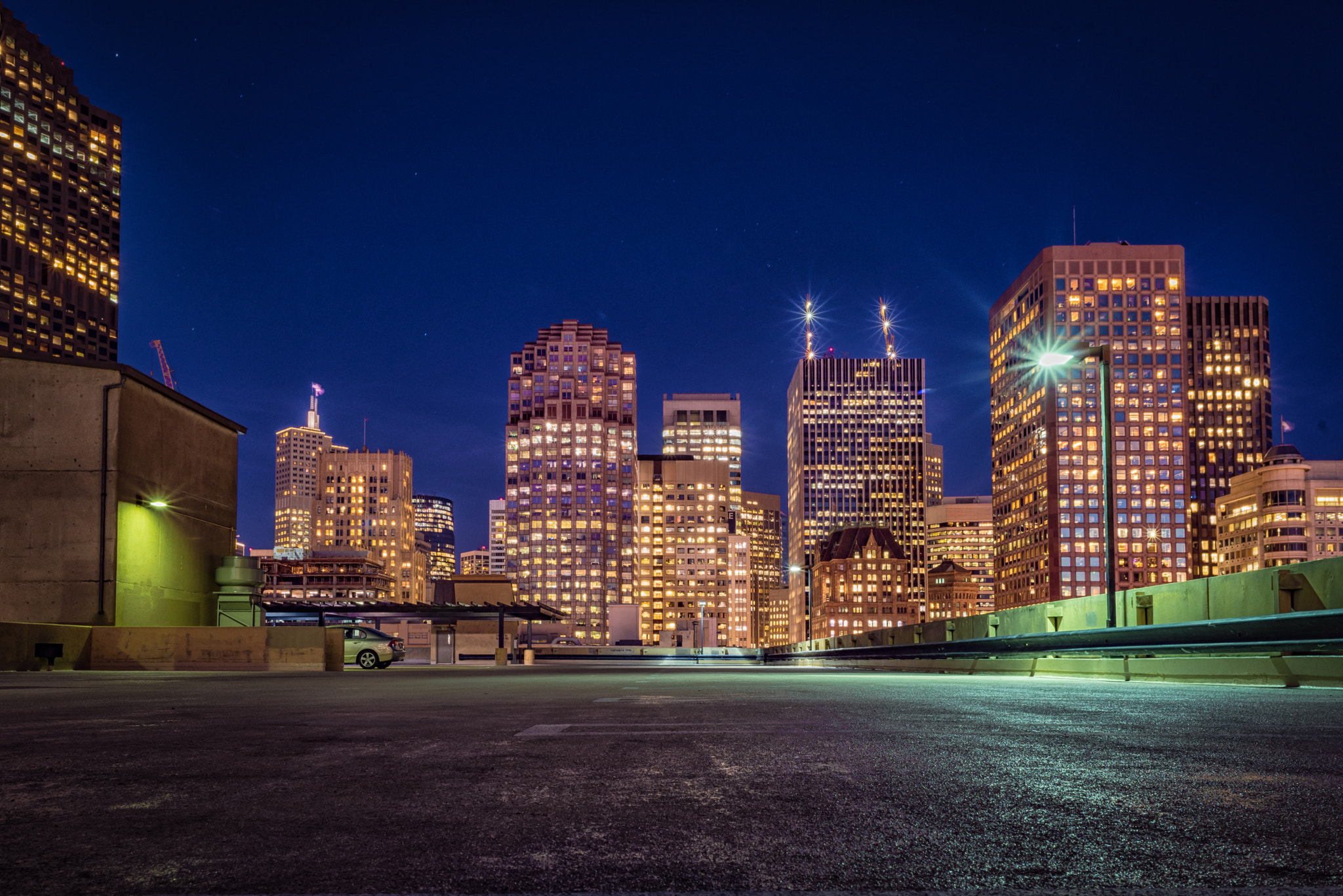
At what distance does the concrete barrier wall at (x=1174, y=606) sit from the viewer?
13.1 metres

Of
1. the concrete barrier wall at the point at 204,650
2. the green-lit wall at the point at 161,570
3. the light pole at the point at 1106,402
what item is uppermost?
the light pole at the point at 1106,402

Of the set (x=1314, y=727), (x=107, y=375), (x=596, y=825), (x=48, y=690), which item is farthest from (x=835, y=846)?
(x=107, y=375)

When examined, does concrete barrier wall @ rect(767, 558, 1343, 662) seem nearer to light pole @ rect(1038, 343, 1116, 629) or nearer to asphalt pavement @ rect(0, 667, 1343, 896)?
light pole @ rect(1038, 343, 1116, 629)

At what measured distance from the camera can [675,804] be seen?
137 inches

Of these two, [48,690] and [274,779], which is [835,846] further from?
[48,690]

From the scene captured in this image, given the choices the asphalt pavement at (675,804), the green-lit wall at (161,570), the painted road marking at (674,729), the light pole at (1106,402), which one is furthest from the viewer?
the green-lit wall at (161,570)

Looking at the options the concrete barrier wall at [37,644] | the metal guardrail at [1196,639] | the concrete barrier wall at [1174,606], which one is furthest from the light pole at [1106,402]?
the concrete barrier wall at [37,644]

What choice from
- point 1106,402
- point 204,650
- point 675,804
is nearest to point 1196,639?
point 675,804

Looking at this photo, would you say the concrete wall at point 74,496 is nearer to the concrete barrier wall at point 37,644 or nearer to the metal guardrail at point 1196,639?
the concrete barrier wall at point 37,644

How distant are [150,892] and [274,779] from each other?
72.2 inches

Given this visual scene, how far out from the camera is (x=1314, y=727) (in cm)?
615

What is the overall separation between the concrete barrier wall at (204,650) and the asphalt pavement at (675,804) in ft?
77.0

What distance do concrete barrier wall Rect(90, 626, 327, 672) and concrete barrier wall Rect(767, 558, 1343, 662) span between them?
17445 millimetres

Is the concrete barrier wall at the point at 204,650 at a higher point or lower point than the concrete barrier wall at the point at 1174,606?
lower
